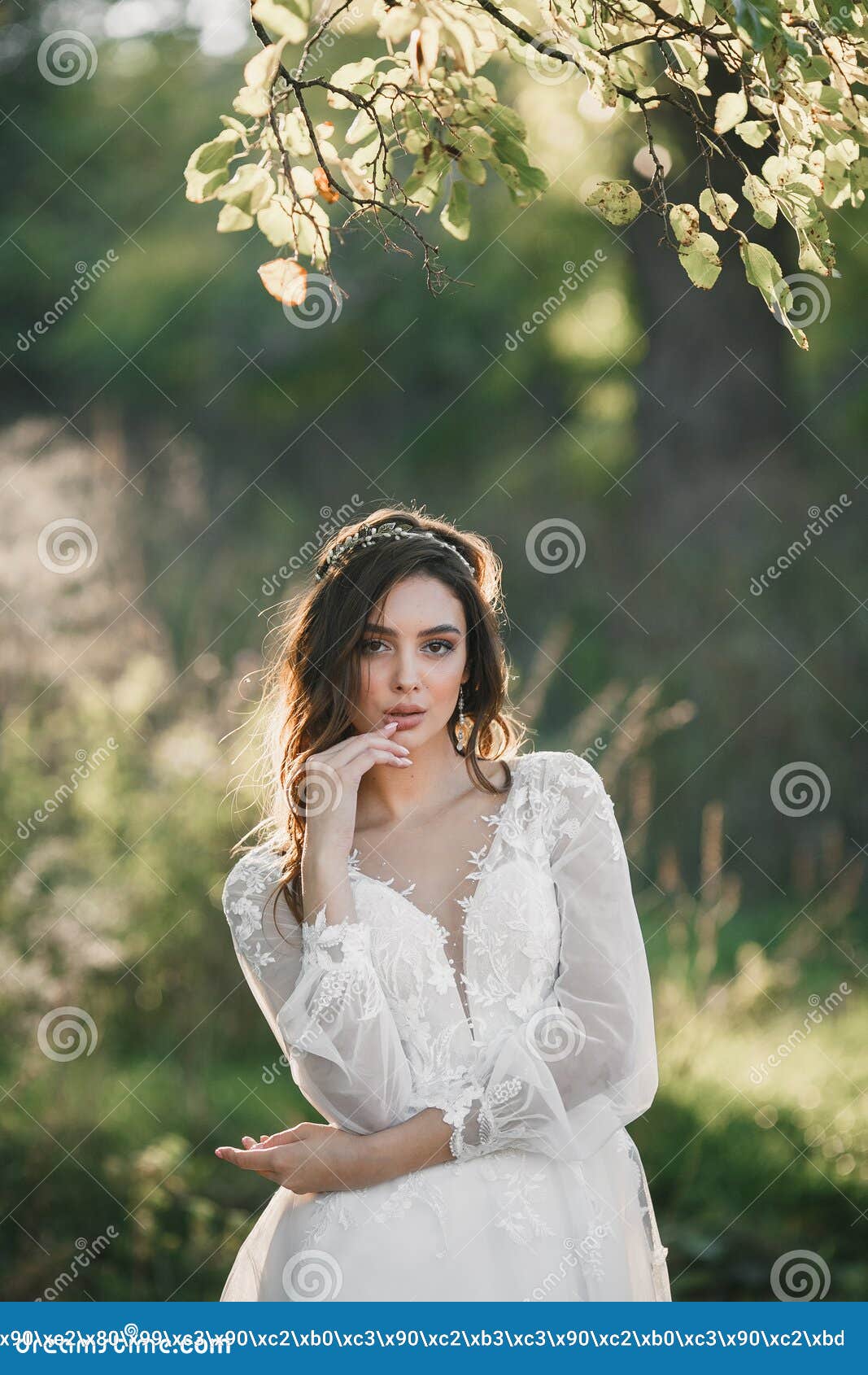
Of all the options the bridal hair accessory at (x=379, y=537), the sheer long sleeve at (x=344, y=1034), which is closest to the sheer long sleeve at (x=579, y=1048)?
the sheer long sleeve at (x=344, y=1034)

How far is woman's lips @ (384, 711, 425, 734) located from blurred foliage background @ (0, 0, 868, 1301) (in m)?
1.15

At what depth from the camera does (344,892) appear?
2.42m

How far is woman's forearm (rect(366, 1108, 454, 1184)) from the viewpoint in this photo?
7.40ft

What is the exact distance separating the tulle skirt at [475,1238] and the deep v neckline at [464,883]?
27 cm

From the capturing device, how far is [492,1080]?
7.34ft

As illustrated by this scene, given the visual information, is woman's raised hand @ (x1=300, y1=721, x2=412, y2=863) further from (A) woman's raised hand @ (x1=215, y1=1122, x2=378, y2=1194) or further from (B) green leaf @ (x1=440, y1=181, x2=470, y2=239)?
(B) green leaf @ (x1=440, y1=181, x2=470, y2=239)

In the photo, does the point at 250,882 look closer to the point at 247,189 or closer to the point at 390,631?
the point at 390,631

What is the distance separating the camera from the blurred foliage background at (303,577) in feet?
14.3

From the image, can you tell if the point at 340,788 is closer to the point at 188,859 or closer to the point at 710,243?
the point at 710,243

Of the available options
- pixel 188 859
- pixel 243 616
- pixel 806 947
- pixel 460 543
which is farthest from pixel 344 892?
pixel 243 616

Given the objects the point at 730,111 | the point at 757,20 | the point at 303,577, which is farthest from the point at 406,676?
the point at 303,577

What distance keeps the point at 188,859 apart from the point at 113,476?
3.85 meters

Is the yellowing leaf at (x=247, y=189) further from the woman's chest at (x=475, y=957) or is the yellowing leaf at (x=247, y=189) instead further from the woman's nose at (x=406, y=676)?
the woman's chest at (x=475, y=957)

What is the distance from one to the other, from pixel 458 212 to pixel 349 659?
91cm
